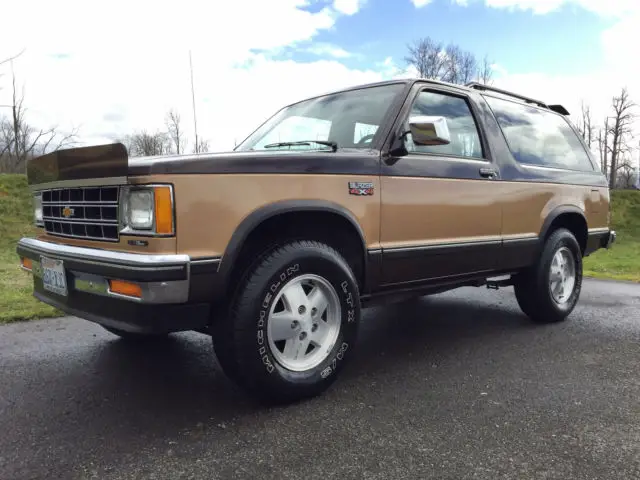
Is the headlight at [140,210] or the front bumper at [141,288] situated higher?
the headlight at [140,210]

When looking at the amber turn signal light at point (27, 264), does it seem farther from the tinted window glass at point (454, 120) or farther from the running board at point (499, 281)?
the running board at point (499, 281)

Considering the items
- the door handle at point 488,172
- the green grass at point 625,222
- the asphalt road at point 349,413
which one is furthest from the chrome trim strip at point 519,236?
the green grass at point 625,222

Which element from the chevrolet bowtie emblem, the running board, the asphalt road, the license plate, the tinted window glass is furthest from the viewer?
the running board

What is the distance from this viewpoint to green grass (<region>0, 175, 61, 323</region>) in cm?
485

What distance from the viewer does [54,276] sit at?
285 cm

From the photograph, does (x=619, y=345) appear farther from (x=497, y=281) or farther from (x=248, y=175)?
(x=248, y=175)

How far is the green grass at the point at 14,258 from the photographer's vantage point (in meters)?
4.85

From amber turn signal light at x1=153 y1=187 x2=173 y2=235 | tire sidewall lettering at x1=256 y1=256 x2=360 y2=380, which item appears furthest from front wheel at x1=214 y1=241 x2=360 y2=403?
amber turn signal light at x1=153 y1=187 x2=173 y2=235

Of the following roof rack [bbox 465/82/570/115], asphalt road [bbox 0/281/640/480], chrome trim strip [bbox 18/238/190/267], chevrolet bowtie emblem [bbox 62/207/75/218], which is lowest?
asphalt road [bbox 0/281/640/480]

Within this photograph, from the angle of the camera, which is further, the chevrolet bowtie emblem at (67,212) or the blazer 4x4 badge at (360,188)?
the blazer 4x4 badge at (360,188)

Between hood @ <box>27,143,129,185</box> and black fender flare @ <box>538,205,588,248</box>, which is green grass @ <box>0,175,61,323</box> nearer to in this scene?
hood @ <box>27,143,129,185</box>

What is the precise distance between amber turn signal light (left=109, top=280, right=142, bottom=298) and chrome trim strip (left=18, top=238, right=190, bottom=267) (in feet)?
0.31

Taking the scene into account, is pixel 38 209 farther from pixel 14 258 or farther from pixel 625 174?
pixel 625 174

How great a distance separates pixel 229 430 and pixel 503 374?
1.79 m
